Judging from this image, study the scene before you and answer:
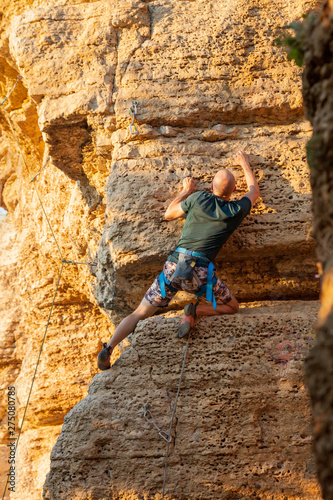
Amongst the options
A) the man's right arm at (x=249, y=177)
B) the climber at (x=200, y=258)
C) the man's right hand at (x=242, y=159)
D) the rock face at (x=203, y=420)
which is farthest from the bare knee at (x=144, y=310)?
the man's right hand at (x=242, y=159)

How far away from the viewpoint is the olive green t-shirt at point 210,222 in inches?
144

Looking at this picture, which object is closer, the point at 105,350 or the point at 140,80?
the point at 105,350

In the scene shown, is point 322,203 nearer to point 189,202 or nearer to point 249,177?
point 189,202

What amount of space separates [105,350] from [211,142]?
213cm

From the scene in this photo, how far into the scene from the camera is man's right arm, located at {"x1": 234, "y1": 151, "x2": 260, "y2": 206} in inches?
152

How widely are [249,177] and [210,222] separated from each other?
2.01ft

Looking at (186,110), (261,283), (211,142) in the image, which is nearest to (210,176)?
(211,142)

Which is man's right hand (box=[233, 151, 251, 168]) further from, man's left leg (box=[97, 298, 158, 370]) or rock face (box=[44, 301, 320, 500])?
man's left leg (box=[97, 298, 158, 370])

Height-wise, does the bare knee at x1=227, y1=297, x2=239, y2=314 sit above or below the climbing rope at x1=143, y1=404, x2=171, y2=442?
above

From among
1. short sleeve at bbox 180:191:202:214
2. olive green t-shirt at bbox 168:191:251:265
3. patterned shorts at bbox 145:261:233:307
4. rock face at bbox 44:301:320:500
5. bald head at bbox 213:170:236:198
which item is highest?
bald head at bbox 213:170:236:198

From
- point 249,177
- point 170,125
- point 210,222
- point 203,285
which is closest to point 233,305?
point 203,285

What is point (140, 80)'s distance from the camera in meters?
4.49

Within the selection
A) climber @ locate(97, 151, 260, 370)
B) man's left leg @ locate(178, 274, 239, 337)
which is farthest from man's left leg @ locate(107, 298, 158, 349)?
man's left leg @ locate(178, 274, 239, 337)

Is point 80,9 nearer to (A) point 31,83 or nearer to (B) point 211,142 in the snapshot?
(A) point 31,83
